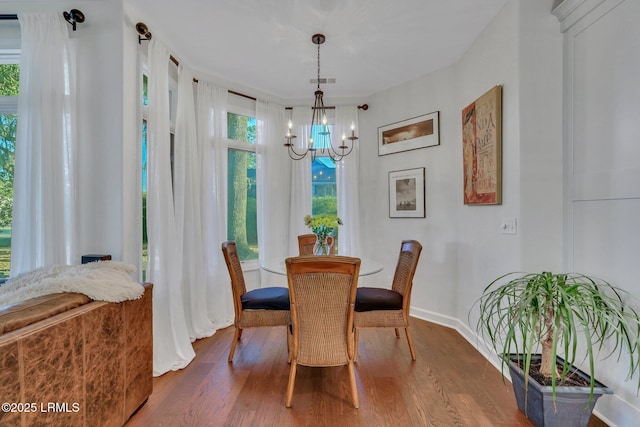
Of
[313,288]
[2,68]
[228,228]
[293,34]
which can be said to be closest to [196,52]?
[293,34]

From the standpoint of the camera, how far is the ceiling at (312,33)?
2275 mm

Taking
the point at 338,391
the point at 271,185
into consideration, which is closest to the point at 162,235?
the point at 271,185

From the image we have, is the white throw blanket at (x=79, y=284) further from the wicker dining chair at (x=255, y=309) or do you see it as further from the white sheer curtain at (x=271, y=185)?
the white sheer curtain at (x=271, y=185)

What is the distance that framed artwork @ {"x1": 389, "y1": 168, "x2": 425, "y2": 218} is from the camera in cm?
347

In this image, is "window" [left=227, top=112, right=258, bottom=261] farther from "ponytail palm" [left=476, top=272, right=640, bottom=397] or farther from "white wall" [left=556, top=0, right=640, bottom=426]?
"white wall" [left=556, top=0, right=640, bottom=426]

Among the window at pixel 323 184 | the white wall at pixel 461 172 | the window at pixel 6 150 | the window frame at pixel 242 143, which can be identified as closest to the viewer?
the white wall at pixel 461 172

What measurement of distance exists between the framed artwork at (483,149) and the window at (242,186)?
97.4 inches

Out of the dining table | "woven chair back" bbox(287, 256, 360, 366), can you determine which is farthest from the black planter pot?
the dining table

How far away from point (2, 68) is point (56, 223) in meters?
1.30

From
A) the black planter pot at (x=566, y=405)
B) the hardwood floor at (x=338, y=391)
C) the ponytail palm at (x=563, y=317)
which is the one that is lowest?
the hardwood floor at (x=338, y=391)

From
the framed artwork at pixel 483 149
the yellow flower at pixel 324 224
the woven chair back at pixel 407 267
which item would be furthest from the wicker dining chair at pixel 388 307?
the framed artwork at pixel 483 149

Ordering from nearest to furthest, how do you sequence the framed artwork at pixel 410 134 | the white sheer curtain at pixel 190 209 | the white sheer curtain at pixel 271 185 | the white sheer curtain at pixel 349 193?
the white sheer curtain at pixel 190 209, the framed artwork at pixel 410 134, the white sheer curtain at pixel 271 185, the white sheer curtain at pixel 349 193

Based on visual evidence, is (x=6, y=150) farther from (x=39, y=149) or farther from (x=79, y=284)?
(x=79, y=284)

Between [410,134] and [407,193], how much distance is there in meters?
0.70
